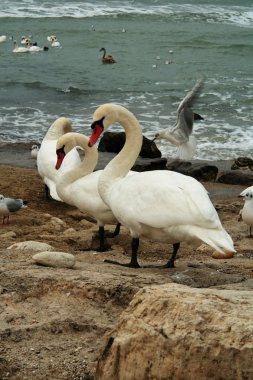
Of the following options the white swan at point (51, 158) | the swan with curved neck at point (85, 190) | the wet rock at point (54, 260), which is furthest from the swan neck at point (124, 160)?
the white swan at point (51, 158)

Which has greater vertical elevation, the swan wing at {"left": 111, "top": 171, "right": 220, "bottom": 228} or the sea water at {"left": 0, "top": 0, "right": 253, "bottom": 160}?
the swan wing at {"left": 111, "top": 171, "right": 220, "bottom": 228}

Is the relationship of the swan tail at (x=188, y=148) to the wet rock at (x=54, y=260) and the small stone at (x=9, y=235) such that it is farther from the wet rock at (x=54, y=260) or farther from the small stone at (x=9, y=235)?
the wet rock at (x=54, y=260)

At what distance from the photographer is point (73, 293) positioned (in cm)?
476

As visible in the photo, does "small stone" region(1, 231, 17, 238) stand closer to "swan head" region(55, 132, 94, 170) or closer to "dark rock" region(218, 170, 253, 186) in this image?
"swan head" region(55, 132, 94, 170)

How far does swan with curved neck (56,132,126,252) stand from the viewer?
23.4 feet

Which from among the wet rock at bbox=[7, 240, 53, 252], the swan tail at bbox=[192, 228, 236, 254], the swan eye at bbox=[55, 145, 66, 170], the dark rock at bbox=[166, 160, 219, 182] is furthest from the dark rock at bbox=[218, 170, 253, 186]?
the swan tail at bbox=[192, 228, 236, 254]

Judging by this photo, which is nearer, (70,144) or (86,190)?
(86,190)

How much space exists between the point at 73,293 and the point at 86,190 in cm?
265

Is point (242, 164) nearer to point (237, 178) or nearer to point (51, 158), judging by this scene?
point (237, 178)

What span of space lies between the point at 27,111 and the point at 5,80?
455 cm

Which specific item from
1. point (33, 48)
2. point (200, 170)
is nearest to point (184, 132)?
point (200, 170)

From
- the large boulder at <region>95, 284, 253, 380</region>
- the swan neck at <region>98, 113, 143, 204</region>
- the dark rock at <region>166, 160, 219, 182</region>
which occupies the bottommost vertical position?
the dark rock at <region>166, 160, 219, 182</region>

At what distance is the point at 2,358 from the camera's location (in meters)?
3.95

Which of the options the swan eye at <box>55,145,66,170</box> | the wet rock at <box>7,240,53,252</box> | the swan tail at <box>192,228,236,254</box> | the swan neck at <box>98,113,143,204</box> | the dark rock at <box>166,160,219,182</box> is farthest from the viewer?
the dark rock at <box>166,160,219,182</box>
